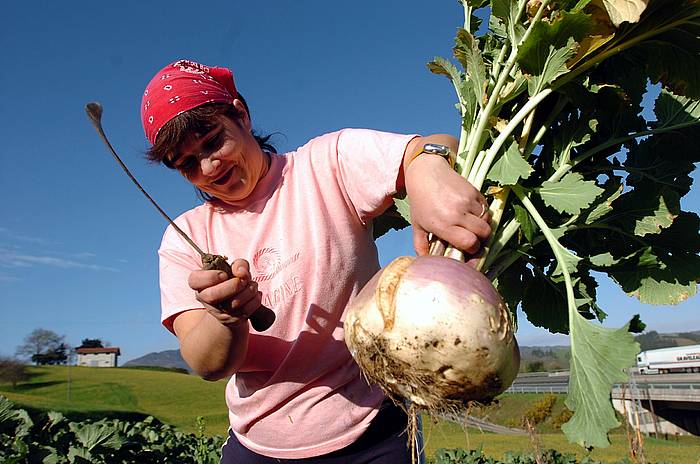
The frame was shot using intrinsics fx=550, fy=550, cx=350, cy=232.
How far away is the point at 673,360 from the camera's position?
194ft

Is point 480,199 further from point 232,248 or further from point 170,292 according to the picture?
point 170,292

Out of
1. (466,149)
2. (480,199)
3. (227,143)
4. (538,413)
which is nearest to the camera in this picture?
(480,199)

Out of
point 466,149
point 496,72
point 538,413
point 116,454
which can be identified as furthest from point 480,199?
point 538,413

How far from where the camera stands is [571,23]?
1899mm

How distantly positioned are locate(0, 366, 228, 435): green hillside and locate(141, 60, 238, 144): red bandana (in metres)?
31.0

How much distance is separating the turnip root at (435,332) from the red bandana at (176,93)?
1.02 m

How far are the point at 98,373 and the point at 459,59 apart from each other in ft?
237

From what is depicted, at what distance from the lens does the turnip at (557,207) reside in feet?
5.76

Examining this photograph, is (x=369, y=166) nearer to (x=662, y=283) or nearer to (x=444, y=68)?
(x=444, y=68)

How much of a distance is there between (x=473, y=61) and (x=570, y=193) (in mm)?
650

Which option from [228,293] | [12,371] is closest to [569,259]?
[228,293]

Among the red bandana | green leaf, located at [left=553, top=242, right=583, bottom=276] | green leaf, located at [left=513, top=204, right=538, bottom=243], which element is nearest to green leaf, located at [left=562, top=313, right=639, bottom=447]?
green leaf, located at [left=553, top=242, right=583, bottom=276]

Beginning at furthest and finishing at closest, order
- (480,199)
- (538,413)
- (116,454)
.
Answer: (538,413), (116,454), (480,199)

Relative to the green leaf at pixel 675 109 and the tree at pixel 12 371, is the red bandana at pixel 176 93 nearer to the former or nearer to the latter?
Result: the green leaf at pixel 675 109
